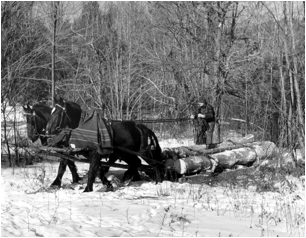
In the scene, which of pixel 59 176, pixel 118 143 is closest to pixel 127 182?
pixel 118 143

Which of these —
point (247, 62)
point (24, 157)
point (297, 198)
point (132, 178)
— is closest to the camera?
point (297, 198)

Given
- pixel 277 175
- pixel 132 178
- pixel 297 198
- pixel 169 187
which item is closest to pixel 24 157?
pixel 132 178

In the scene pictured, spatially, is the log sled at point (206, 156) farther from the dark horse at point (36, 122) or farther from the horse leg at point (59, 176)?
the dark horse at point (36, 122)

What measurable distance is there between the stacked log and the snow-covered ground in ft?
2.04

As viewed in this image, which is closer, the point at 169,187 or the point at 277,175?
the point at 169,187

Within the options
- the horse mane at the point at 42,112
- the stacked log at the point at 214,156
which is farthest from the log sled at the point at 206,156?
the horse mane at the point at 42,112

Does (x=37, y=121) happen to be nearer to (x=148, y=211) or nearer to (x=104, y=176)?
(x=104, y=176)

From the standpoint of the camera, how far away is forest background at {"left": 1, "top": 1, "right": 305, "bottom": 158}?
1310 centimetres

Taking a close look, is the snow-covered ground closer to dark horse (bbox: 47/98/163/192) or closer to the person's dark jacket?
dark horse (bbox: 47/98/163/192)

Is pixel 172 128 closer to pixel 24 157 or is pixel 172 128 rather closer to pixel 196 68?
pixel 196 68

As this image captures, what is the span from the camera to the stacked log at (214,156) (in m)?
10.4

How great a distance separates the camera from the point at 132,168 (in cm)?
1028

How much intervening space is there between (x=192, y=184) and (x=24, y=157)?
547cm

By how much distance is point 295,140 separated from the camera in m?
10.7
